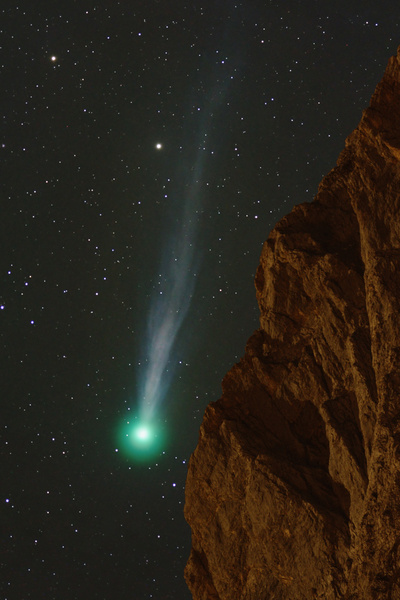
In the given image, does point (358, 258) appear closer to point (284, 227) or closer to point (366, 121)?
point (284, 227)

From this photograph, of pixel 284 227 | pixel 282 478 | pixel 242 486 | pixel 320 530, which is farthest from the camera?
pixel 284 227

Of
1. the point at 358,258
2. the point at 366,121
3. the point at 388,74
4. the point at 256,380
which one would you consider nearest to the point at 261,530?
the point at 256,380

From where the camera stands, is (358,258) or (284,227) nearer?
(358,258)

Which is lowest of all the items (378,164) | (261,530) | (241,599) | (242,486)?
(241,599)

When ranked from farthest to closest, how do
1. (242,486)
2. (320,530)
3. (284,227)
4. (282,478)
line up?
1. (284,227)
2. (242,486)
3. (282,478)
4. (320,530)

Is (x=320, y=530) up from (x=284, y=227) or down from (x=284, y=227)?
down

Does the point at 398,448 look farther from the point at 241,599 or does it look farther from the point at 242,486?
the point at 241,599

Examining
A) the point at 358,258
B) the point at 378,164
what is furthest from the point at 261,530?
the point at 378,164
